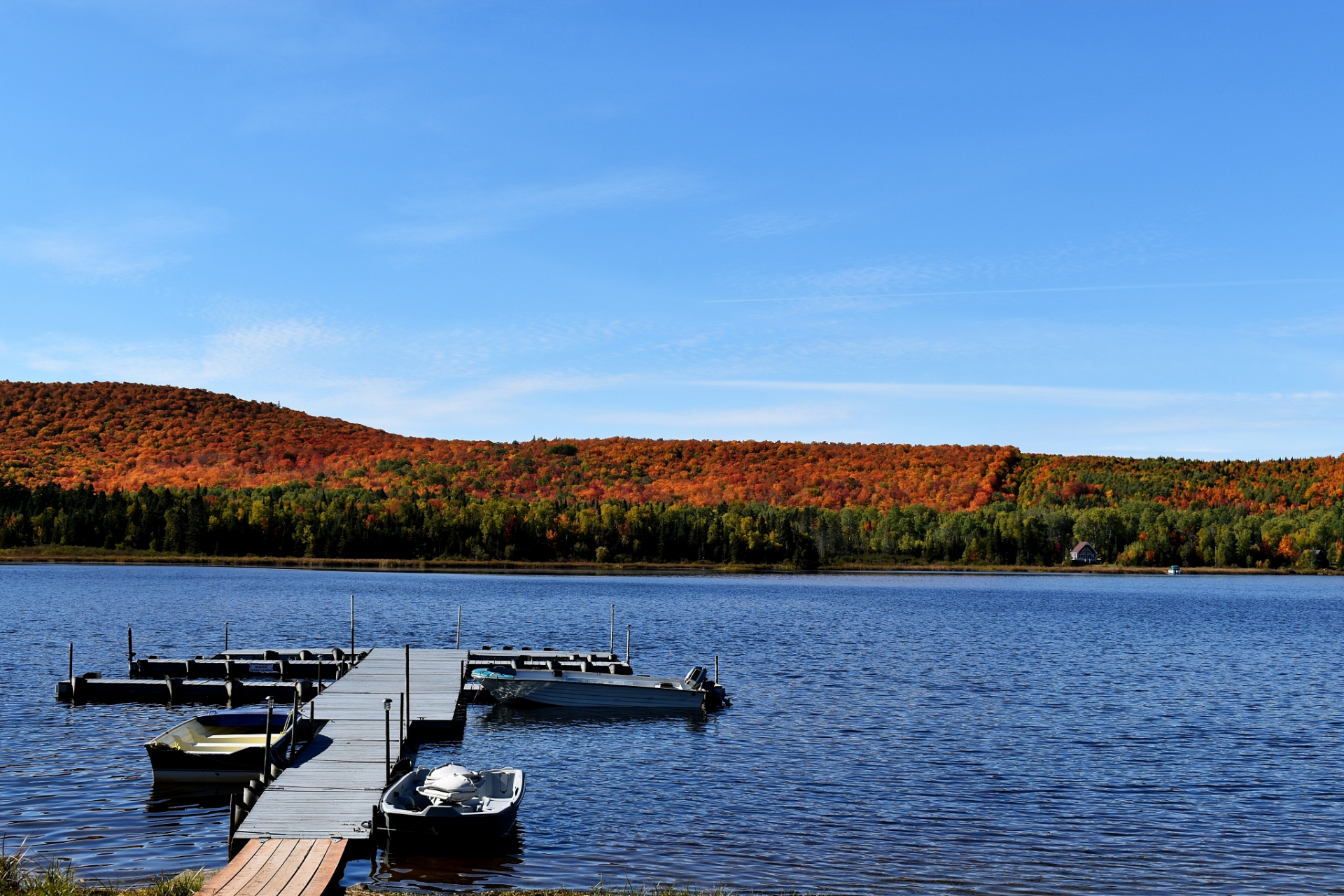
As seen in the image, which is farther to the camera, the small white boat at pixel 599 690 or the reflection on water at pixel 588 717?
the small white boat at pixel 599 690

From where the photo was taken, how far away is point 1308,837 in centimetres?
2344

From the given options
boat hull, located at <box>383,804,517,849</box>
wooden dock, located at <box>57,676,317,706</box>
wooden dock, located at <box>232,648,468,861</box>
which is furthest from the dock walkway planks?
wooden dock, located at <box>57,676,317,706</box>

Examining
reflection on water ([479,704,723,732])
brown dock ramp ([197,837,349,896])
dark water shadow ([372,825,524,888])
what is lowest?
reflection on water ([479,704,723,732])

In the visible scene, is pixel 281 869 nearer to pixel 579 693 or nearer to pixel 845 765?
pixel 845 765

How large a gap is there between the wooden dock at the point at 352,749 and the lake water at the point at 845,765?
0.98 m

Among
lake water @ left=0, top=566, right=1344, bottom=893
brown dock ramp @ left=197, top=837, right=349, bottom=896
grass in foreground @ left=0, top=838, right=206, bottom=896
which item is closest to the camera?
grass in foreground @ left=0, top=838, right=206, bottom=896

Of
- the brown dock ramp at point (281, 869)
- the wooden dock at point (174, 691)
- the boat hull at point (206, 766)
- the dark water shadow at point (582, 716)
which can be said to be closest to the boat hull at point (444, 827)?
the brown dock ramp at point (281, 869)

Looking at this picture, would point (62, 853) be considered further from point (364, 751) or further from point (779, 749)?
point (779, 749)

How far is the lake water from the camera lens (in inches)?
814

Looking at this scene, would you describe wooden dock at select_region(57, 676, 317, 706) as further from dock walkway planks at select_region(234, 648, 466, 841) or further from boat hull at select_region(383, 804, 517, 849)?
boat hull at select_region(383, 804, 517, 849)

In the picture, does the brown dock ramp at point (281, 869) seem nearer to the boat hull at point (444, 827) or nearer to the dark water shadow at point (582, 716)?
the boat hull at point (444, 827)

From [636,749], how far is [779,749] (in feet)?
13.5

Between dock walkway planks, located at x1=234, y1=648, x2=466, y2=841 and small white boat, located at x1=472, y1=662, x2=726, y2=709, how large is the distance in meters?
1.82

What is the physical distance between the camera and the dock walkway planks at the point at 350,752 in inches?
797
